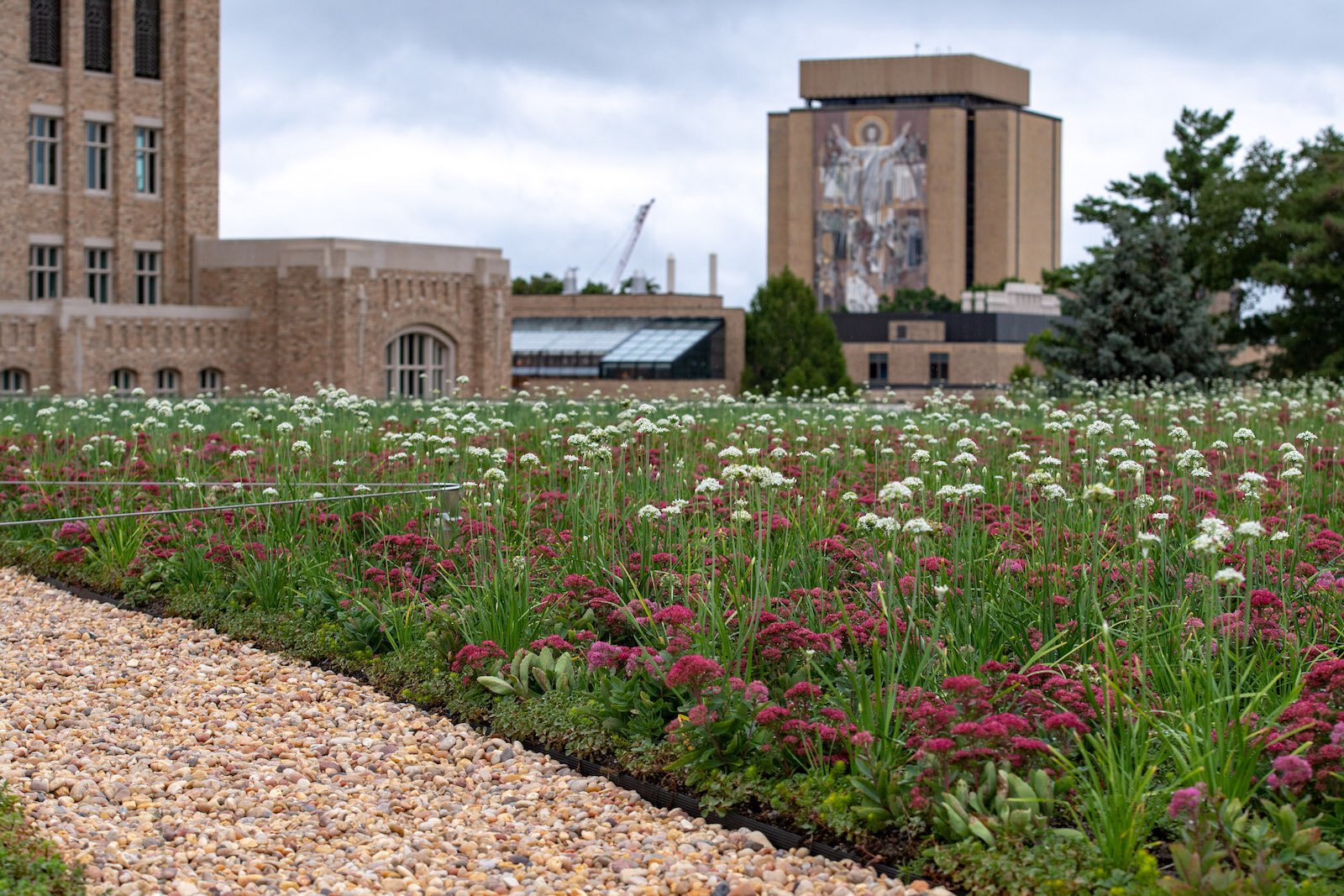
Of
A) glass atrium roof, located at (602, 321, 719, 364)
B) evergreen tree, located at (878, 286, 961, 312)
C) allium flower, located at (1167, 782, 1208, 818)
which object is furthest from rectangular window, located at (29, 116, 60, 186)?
evergreen tree, located at (878, 286, 961, 312)

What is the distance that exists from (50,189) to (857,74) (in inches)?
3687

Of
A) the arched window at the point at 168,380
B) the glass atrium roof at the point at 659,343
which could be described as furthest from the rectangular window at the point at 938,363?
the arched window at the point at 168,380

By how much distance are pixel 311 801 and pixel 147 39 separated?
39.8 meters

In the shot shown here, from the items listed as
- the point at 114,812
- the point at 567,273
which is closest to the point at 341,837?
the point at 114,812

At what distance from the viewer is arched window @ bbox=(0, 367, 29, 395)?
3722cm

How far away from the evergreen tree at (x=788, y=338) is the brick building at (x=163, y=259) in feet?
65.7

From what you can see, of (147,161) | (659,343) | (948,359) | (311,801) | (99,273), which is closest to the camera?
(311,801)

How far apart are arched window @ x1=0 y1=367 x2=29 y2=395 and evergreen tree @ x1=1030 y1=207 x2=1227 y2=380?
986 inches

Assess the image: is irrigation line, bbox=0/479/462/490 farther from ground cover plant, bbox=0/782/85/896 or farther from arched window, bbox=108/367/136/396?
arched window, bbox=108/367/136/396

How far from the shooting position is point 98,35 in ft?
134

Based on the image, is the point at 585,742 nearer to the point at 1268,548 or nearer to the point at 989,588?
the point at 989,588

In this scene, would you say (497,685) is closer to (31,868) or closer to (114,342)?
(31,868)

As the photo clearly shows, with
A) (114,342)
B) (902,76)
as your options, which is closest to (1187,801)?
(114,342)

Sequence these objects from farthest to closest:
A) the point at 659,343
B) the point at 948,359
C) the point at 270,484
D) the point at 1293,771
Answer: the point at 948,359
the point at 659,343
the point at 270,484
the point at 1293,771
